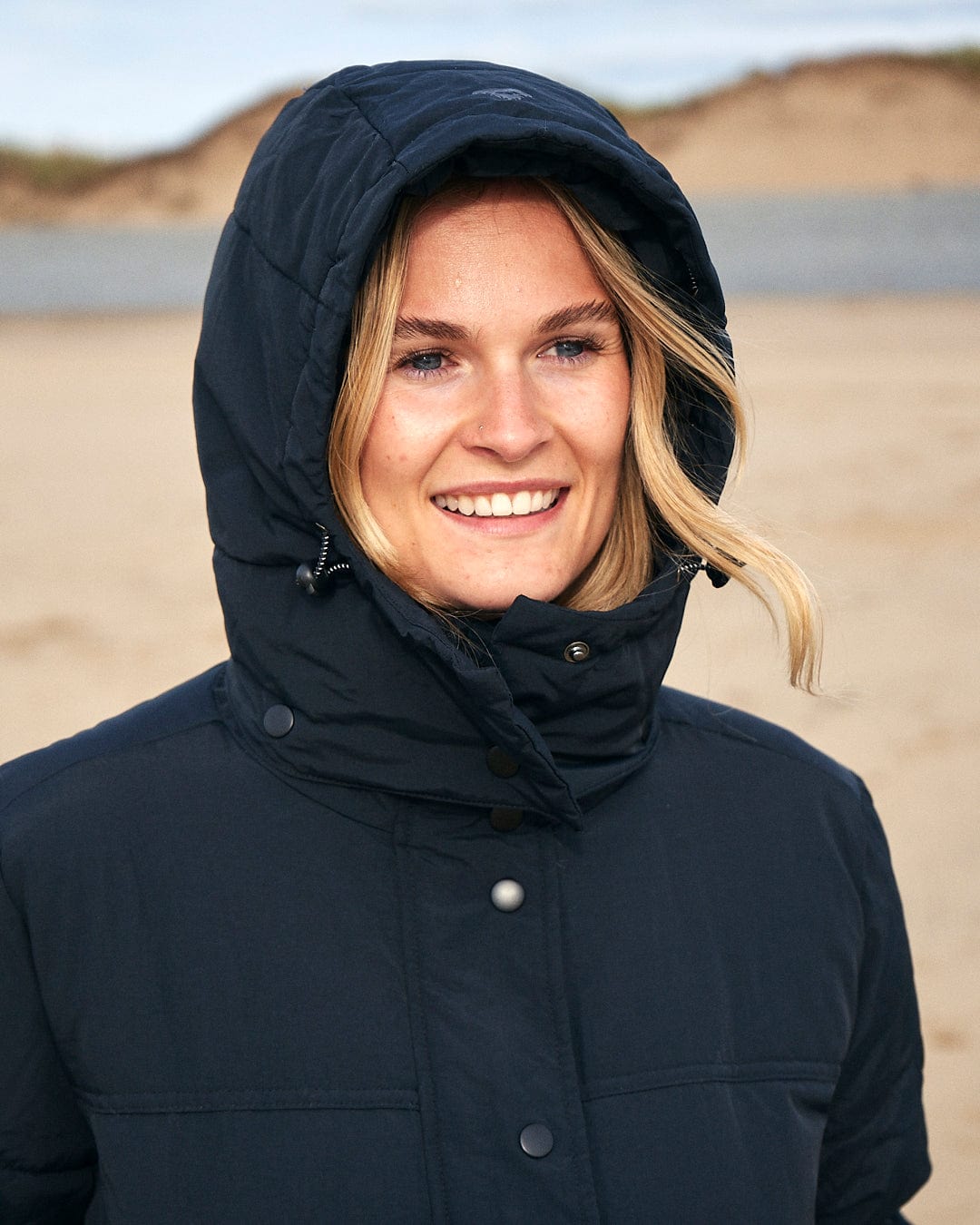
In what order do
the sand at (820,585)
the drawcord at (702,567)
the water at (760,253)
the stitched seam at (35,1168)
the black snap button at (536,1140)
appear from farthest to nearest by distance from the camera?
the water at (760,253) < the sand at (820,585) < the drawcord at (702,567) < the stitched seam at (35,1168) < the black snap button at (536,1140)

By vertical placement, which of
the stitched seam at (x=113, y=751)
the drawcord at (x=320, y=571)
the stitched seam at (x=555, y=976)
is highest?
the drawcord at (x=320, y=571)

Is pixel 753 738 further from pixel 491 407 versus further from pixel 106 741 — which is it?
pixel 106 741

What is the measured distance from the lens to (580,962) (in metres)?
1.64

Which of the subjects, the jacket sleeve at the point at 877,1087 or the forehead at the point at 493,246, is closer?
the forehead at the point at 493,246

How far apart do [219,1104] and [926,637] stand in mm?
7425

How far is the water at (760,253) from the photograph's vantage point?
23.1 meters

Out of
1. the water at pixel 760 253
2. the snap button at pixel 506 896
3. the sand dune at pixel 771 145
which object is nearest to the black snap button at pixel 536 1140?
the snap button at pixel 506 896

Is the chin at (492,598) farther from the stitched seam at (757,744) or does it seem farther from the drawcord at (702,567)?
the stitched seam at (757,744)

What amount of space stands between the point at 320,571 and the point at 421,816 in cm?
29

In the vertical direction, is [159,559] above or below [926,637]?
above

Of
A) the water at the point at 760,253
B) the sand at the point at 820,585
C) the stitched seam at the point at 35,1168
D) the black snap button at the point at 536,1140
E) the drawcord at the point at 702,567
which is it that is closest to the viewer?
the black snap button at the point at 536,1140

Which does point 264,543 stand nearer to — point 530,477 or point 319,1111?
point 530,477

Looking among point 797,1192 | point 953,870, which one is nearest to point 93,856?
point 797,1192

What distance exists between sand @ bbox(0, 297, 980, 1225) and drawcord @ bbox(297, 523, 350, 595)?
64 centimetres
